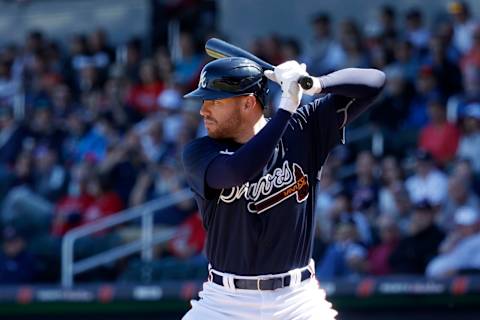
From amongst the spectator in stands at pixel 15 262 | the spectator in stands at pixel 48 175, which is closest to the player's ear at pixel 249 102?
the spectator in stands at pixel 15 262

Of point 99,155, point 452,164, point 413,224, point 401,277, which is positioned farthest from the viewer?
point 99,155

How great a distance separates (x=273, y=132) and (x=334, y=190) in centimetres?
535

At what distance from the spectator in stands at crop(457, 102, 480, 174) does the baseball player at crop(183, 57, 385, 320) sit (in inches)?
187

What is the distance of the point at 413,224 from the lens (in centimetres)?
805

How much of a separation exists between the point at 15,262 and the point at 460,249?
3.82 m

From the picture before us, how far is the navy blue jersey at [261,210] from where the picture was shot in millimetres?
4094

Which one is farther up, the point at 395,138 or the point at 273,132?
the point at 395,138

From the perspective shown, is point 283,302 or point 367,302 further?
point 367,302

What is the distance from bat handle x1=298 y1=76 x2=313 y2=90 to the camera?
394 centimetres

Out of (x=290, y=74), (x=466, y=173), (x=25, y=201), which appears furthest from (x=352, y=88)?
(x=25, y=201)

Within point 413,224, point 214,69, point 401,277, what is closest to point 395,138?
point 413,224

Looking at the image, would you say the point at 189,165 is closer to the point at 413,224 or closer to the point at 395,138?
the point at 413,224

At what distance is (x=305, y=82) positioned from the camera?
3945mm

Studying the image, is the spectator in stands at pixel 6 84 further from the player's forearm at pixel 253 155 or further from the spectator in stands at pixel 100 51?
the player's forearm at pixel 253 155
